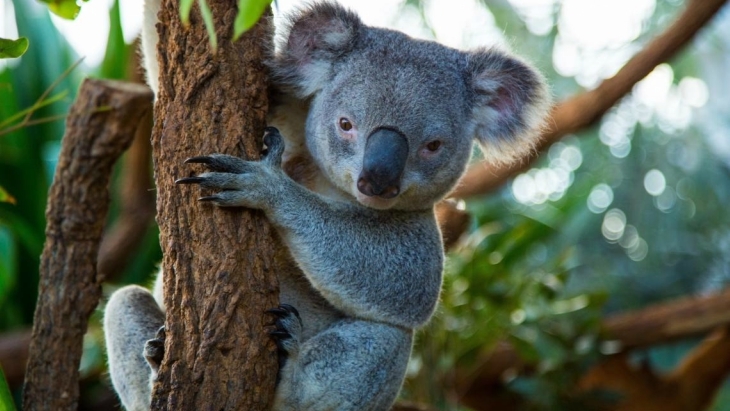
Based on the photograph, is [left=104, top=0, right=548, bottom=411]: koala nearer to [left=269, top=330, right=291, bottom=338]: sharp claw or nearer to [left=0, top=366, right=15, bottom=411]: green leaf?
[left=269, top=330, right=291, bottom=338]: sharp claw

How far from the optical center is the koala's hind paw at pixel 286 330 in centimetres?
243

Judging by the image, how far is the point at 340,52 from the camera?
2.90 m

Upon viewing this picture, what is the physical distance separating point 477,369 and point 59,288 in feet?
12.7

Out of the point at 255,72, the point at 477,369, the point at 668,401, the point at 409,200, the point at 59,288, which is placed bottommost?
Answer: the point at 668,401

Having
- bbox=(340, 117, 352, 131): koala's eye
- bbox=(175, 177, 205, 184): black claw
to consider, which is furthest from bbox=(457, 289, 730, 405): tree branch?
bbox=(175, 177, 205, 184): black claw

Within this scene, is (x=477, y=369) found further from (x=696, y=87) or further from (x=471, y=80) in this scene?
(x=696, y=87)

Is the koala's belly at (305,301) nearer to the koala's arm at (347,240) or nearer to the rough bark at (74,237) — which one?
the koala's arm at (347,240)

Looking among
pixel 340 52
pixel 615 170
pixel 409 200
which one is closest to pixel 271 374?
pixel 409 200

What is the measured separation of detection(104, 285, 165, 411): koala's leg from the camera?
2.79 m

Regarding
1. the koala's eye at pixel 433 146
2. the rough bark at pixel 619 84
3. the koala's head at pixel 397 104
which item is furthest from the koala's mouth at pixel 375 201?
the rough bark at pixel 619 84

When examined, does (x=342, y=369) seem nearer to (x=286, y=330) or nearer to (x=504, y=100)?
(x=286, y=330)

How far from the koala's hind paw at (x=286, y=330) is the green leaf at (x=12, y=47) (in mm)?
1098

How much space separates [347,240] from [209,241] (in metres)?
0.57

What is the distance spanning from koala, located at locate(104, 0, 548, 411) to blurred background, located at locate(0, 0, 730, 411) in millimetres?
313
